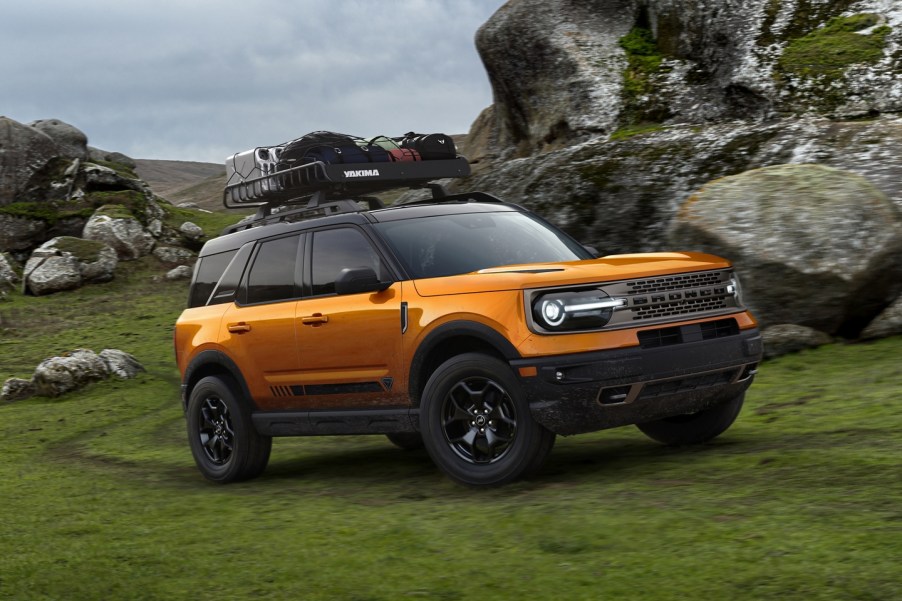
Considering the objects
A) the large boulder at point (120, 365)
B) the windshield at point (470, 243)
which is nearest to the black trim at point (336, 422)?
the windshield at point (470, 243)

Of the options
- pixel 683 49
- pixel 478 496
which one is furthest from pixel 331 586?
pixel 683 49

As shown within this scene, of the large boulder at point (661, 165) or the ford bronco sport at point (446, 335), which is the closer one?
the ford bronco sport at point (446, 335)

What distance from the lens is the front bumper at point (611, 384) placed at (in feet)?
20.3

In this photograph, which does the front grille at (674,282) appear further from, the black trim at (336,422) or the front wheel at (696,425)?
the black trim at (336,422)

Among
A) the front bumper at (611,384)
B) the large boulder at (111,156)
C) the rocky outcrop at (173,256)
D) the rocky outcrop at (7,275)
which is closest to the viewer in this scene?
the front bumper at (611,384)

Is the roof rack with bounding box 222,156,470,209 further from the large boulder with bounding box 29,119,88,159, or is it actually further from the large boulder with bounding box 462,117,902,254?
the large boulder with bounding box 29,119,88,159

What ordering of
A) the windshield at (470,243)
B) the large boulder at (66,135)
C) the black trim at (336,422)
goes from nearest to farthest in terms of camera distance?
the black trim at (336,422) → the windshield at (470,243) → the large boulder at (66,135)

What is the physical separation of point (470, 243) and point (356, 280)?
93 centimetres

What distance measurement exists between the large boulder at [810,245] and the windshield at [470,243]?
12.8ft

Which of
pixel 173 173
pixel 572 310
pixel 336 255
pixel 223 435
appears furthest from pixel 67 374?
pixel 173 173

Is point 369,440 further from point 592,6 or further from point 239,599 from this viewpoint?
point 592,6

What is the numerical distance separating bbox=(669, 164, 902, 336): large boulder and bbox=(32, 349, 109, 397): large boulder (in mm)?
8997

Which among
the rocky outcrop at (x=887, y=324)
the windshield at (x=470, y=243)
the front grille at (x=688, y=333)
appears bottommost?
the rocky outcrop at (x=887, y=324)

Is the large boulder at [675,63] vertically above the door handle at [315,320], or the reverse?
the large boulder at [675,63]
